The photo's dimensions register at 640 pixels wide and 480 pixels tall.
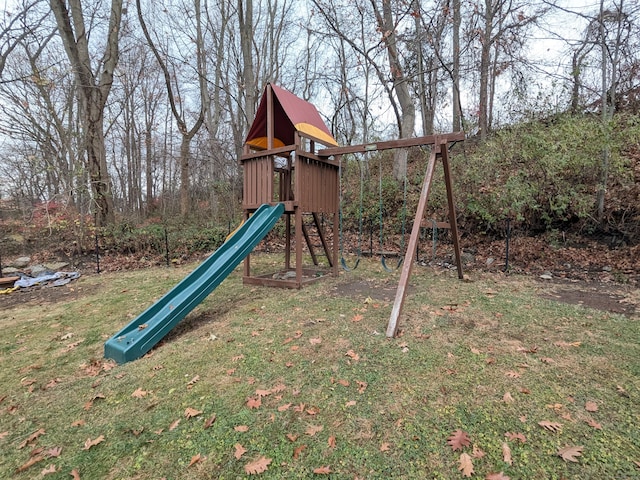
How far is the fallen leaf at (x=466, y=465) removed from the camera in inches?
63.8

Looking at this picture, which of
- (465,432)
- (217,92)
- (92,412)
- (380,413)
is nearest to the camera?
(465,432)

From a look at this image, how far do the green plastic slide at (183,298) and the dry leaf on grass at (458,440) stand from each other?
2.77 m

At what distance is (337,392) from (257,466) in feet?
2.53

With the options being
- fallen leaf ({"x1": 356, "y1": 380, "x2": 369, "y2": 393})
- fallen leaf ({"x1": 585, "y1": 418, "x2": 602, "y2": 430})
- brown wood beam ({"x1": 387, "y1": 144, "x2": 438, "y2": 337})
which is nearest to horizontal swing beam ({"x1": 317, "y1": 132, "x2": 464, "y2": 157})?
brown wood beam ({"x1": 387, "y1": 144, "x2": 438, "y2": 337})

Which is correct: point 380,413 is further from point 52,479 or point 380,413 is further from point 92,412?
point 92,412

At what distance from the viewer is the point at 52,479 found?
1725mm

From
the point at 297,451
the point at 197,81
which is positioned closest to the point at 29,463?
the point at 297,451

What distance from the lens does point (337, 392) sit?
2.34m

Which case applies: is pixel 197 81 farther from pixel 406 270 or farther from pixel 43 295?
pixel 406 270

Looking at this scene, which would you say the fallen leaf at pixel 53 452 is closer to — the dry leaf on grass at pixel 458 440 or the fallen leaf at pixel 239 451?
the fallen leaf at pixel 239 451

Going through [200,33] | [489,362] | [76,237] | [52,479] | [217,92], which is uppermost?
[200,33]

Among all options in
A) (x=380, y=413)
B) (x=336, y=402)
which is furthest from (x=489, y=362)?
(x=336, y=402)

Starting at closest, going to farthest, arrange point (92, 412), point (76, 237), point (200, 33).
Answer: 1. point (92, 412)
2. point (76, 237)
3. point (200, 33)

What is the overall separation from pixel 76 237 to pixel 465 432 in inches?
374
